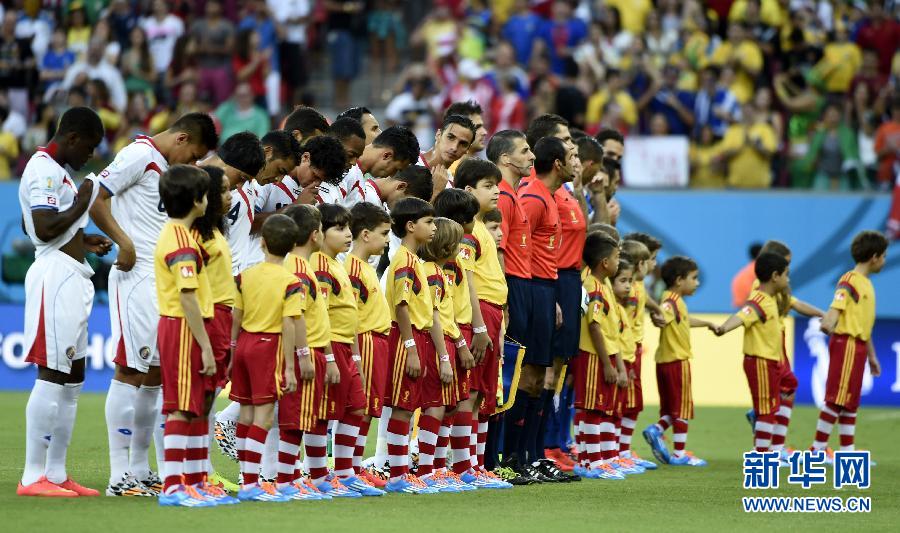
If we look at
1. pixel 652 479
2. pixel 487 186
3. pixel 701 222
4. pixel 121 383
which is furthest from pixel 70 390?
pixel 701 222

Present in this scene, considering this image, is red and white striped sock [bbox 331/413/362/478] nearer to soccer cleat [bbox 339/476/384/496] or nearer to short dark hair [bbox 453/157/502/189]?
soccer cleat [bbox 339/476/384/496]

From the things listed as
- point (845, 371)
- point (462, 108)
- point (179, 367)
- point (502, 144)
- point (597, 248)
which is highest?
point (462, 108)

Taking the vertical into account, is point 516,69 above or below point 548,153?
above

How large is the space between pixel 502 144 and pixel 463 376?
1894 millimetres

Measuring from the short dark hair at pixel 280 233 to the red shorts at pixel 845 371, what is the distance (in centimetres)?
613

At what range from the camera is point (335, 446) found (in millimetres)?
9453

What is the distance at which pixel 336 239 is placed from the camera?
30.2 ft

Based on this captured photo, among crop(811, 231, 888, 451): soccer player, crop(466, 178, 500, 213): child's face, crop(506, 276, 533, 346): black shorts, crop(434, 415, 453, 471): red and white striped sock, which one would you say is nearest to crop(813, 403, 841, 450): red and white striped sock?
crop(811, 231, 888, 451): soccer player

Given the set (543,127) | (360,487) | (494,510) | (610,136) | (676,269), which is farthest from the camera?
(610,136)

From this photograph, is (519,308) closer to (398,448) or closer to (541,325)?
(541,325)

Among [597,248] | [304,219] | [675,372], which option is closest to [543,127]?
[597,248]

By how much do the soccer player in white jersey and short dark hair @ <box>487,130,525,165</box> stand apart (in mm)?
2481

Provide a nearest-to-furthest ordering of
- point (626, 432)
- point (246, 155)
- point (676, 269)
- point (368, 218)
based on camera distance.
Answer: point (246, 155)
point (368, 218)
point (626, 432)
point (676, 269)

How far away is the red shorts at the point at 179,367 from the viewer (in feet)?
27.0
